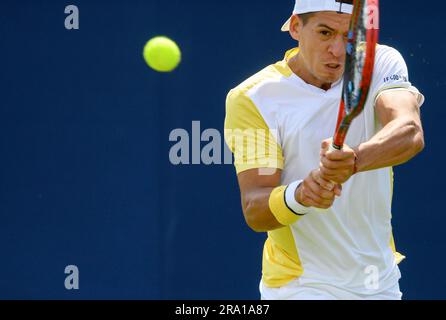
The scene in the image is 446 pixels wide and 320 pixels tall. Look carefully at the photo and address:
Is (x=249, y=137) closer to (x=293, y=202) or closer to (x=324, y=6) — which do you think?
(x=293, y=202)

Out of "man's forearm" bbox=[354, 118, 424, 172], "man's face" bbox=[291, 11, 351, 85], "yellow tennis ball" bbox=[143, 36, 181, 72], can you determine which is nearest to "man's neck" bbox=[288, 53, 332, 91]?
"man's face" bbox=[291, 11, 351, 85]

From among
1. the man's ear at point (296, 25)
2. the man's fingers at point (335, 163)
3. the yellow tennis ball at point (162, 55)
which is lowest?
Result: the man's fingers at point (335, 163)

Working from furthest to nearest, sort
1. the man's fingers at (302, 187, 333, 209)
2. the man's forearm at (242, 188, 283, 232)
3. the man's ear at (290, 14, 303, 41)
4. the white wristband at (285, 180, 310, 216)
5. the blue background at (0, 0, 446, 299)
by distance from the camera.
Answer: the blue background at (0, 0, 446, 299) < the man's ear at (290, 14, 303, 41) < the man's forearm at (242, 188, 283, 232) < the white wristband at (285, 180, 310, 216) < the man's fingers at (302, 187, 333, 209)

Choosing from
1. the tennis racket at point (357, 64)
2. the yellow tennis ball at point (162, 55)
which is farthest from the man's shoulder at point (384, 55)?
the yellow tennis ball at point (162, 55)

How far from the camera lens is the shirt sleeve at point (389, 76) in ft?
12.0

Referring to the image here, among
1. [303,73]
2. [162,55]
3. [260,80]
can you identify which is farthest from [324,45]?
[162,55]

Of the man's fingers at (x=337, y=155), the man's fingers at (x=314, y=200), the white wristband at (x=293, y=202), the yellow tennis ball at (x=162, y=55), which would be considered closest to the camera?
the man's fingers at (x=337, y=155)

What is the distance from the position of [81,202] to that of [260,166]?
1914mm

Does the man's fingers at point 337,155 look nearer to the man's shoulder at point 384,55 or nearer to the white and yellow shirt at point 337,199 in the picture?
the white and yellow shirt at point 337,199

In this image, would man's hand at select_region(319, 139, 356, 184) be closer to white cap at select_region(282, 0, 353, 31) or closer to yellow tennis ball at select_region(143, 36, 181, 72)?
white cap at select_region(282, 0, 353, 31)

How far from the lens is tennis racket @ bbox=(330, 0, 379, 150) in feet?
9.78

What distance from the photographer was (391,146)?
3.40 meters

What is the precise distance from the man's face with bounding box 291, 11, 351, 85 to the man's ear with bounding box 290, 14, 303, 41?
0.6 inches
